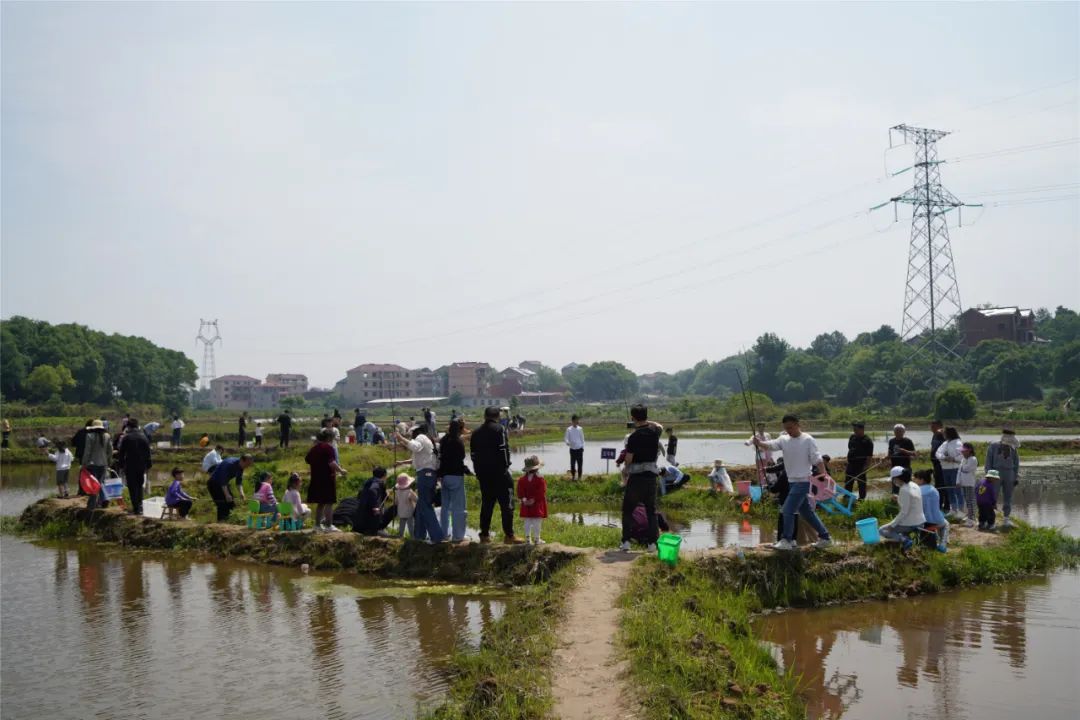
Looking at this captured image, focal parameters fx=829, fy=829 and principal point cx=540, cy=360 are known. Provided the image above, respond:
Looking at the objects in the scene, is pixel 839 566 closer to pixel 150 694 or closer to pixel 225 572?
pixel 150 694

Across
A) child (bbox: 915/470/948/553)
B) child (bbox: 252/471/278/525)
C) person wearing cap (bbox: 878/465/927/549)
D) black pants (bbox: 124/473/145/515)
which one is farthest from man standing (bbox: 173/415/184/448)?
child (bbox: 915/470/948/553)

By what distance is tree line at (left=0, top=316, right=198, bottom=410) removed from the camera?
270 ft

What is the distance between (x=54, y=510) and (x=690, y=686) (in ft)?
53.9

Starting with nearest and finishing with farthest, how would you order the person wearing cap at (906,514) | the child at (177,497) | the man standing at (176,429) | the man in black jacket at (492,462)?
the person wearing cap at (906,514) < the man in black jacket at (492,462) < the child at (177,497) < the man standing at (176,429)

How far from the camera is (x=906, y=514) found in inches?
457

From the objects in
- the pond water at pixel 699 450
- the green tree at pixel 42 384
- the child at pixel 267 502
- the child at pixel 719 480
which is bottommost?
the pond water at pixel 699 450

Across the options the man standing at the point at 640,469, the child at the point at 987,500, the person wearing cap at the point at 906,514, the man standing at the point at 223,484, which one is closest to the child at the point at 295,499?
the man standing at the point at 223,484

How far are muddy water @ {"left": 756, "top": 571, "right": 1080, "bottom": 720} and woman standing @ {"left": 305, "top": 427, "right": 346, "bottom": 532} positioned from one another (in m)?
7.26

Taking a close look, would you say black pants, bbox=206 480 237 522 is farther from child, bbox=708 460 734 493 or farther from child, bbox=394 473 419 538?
child, bbox=708 460 734 493

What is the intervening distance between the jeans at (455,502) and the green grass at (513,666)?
2661mm

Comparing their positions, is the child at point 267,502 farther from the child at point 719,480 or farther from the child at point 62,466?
the child at point 719,480

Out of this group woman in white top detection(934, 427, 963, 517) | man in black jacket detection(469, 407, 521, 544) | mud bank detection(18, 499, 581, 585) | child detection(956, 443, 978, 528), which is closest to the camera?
mud bank detection(18, 499, 581, 585)

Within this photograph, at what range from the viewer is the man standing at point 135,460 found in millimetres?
16594

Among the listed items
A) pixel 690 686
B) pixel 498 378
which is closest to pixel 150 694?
pixel 690 686
